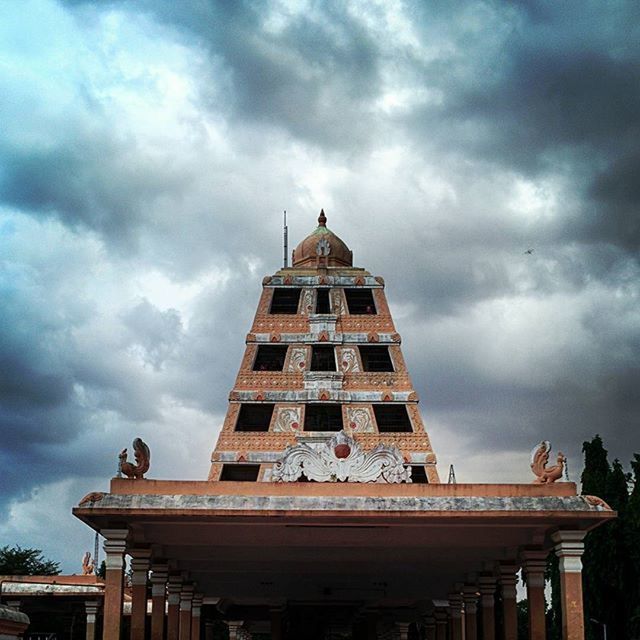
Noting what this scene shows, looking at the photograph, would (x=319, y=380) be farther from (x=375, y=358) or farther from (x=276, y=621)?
(x=276, y=621)

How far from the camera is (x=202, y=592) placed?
89.3 ft

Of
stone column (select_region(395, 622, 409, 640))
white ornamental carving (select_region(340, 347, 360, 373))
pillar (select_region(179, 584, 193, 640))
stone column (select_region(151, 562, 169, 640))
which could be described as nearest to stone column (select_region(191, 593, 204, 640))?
pillar (select_region(179, 584, 193, 640))

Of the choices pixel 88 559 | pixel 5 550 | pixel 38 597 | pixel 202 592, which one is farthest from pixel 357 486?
pixel 5 550

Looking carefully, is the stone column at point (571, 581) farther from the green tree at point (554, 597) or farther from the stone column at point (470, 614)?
the green tree at point (554, 597)

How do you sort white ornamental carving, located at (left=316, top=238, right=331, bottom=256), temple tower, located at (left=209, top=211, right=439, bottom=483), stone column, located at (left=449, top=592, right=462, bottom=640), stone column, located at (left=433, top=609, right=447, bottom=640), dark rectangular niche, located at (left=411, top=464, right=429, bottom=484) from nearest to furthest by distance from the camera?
stone column, located at (left=449, top=592, right=462, bottom=640)
dark rectangular niche, located at (left=411, top=464, right=429, bottom=484)
temple tower, located at (left=209, top=211, right=439, bottom=483)
stone column, located at (left=433, top=609, right=447, bottom=640)
white ornamental carving, located at (left=316, top=238, right=331, bottom=256)

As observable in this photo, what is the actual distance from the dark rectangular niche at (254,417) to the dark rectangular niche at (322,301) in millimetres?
4894

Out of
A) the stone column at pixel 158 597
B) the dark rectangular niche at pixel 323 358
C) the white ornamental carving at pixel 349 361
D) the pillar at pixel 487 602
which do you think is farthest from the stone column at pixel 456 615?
the dark rectangular niche at pixel 323 358

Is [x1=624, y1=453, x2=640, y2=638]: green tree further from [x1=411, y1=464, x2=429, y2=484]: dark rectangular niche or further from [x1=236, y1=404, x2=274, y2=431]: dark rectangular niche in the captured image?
[x1=236, y1=404, x2=274, y2=431]: dark rectangular niche

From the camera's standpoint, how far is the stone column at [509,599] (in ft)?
66.2

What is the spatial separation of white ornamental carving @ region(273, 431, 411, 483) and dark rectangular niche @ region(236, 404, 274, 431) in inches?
587

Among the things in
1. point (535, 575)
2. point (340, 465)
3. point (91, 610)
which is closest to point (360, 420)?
point (91, 610)

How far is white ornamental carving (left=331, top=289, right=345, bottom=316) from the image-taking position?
116 ft

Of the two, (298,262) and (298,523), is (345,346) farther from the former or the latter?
(298,523)

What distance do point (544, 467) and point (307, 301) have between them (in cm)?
1996
